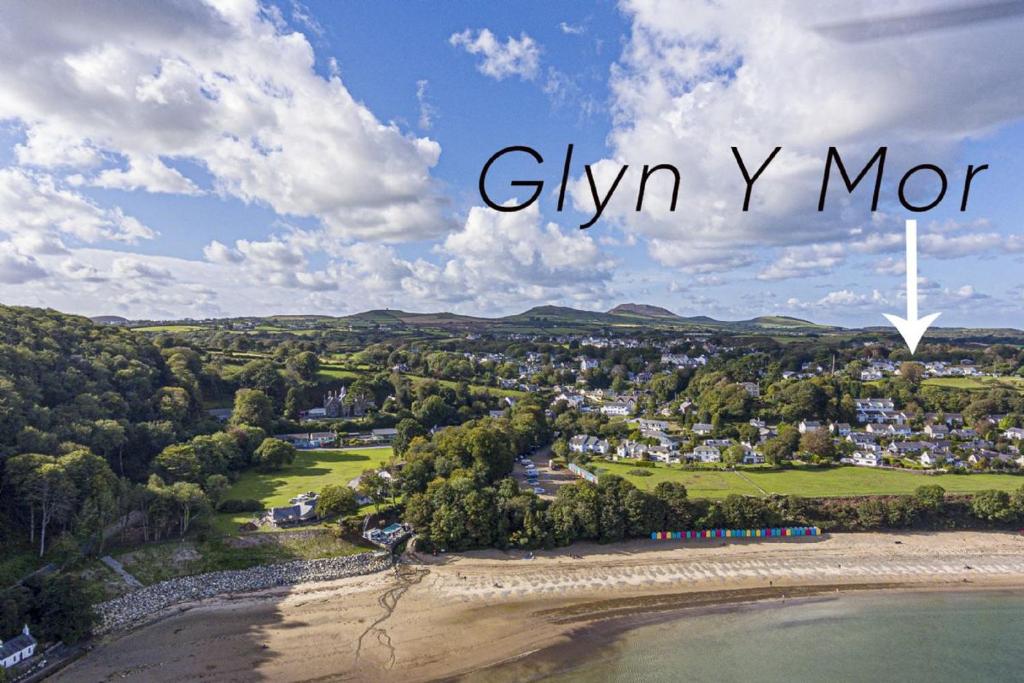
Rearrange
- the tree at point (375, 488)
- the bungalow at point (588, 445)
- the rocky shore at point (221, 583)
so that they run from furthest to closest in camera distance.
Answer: the bungalow at point (588, 445), the tree at point (375, 488), the rocky shore at point (221, 583)

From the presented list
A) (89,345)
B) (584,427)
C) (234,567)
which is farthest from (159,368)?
(584,427)

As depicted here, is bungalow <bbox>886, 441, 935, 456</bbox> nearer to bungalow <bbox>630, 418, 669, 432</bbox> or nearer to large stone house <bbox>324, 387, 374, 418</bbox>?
bungalow <bbox>630, 418, 669, 432</bbox>

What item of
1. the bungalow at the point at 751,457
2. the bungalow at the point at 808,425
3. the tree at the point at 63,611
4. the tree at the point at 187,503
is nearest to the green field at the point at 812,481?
the bungalow at the point at 751,457

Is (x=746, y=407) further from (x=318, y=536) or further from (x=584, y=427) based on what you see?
(x=318, y=536)

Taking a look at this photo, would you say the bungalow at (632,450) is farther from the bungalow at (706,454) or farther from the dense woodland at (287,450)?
the bungalow at (706,454)

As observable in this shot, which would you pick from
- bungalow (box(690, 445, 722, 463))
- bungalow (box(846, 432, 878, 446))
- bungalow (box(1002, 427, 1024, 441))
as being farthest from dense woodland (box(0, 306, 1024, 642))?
bungalow (box(690, 445, 722, 463))

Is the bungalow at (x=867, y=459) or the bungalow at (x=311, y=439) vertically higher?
the bungalow at (x=867, y=459)

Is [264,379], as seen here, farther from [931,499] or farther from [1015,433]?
[1015,433]
